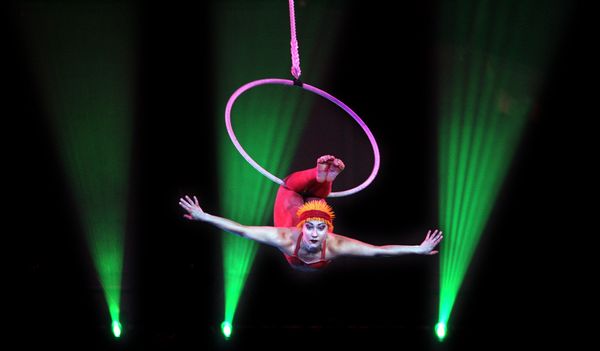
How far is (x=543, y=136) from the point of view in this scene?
6738mm

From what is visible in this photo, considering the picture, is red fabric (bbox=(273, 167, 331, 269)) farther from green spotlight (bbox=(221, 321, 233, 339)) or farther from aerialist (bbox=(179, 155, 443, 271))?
green spotlight (bbox=(221, 321, 233, 339))

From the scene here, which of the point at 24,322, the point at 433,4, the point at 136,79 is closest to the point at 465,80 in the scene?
the point at 433,4

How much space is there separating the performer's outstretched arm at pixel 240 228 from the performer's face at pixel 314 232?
162 millimetres

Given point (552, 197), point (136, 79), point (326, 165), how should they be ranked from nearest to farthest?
point (326, 165) → point (136, 79) → point (552, 197)

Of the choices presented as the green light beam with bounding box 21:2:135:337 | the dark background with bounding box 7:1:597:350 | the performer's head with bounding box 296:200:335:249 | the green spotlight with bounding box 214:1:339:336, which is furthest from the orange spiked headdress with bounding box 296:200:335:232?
the green light beam with bounding box 21:2:135:337

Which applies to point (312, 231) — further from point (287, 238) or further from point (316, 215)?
point (287, 238)

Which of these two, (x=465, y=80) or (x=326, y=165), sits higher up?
(x=465, y=80)

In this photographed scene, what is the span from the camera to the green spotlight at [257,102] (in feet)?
20.8

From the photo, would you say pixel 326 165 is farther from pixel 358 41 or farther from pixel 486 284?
pixel 486 284

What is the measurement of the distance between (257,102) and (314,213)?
1.98 m

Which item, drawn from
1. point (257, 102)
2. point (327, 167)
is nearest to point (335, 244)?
point (327, 167)

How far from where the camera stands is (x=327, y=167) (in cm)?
487

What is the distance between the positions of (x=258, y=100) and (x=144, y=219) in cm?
162

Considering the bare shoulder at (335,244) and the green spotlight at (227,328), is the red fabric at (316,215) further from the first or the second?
the green spotlight at (227,328)
